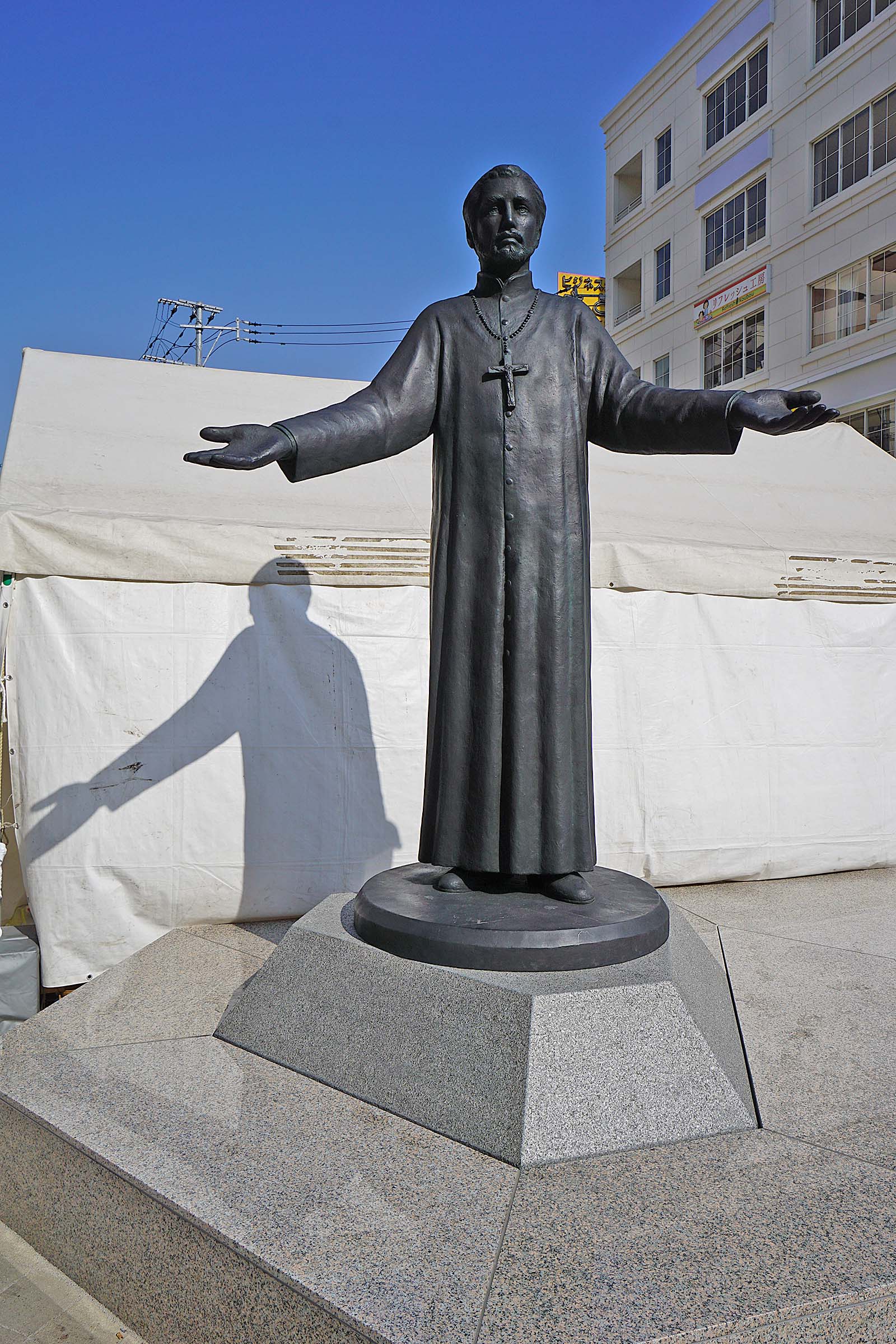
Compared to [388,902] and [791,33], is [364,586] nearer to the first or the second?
[388,902]

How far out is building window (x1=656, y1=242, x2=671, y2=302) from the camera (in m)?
23.3

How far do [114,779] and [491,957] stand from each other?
2616mm

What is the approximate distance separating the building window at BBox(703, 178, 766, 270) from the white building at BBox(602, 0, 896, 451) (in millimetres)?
35

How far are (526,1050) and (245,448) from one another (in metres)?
1.59

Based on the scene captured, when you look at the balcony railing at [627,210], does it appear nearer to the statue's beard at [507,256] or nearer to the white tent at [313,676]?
the white tent at [313,676]

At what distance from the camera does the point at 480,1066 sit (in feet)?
7.75

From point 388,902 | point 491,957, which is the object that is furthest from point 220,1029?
point 491,957

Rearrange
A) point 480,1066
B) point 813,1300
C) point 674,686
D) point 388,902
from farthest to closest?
point 674,686
point 388,902
point 480,1066
point 813,1300

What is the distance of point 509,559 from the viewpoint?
2908 millimetres

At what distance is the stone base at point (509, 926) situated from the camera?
8.39 ft

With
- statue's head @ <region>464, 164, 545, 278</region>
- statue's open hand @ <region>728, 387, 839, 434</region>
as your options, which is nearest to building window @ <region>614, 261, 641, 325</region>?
statue's head @ <region>464, 164, 545, 278</region>

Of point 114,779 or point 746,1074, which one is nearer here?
point 746,1074

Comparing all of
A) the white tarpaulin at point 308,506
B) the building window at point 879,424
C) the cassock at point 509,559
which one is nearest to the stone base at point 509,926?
the cassock at point 509,559

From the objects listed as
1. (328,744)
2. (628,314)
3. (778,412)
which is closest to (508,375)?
(778,412)
